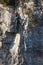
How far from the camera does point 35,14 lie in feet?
13.3

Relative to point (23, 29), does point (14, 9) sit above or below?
above

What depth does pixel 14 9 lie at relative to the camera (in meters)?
4.30

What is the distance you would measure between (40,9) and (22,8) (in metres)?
0.29

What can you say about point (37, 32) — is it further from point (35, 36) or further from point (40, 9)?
point (40, 9)

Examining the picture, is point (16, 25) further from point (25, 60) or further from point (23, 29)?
point (25, 60)

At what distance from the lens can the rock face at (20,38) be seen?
13.3ft

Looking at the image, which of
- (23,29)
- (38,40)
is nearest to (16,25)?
(23,29)

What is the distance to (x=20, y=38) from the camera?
4219 mm

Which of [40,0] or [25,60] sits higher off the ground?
[40,0]

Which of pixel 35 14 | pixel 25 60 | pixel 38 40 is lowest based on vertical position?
pixel 25 60

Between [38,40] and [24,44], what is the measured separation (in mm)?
225

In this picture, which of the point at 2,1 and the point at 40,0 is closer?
the point at 40,0

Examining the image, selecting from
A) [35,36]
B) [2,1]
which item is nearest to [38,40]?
[35,36]

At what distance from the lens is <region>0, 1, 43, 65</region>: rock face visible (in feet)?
13.3
